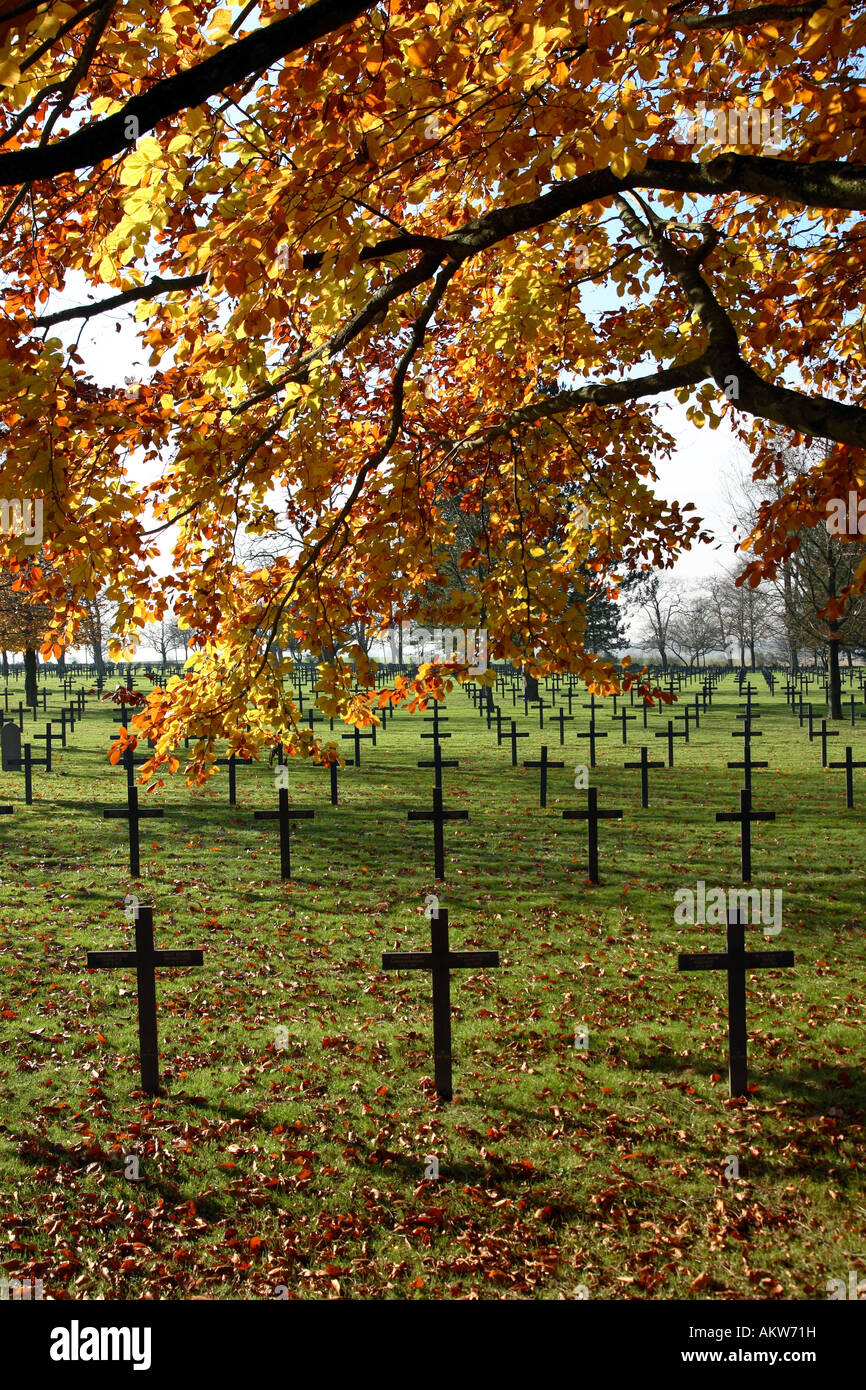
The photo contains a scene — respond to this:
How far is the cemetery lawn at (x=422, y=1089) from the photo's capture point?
13.9 ft

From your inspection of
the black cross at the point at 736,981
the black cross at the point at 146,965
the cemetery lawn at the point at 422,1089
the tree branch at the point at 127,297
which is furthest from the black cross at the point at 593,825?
the tree branch at the point at 127,297

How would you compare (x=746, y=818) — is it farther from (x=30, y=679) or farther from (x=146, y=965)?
(x=30, y=679)

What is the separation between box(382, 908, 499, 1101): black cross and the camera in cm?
579

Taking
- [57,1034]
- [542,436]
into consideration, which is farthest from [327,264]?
[57,1034]

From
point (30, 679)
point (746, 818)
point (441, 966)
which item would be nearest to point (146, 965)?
point (441, 966)

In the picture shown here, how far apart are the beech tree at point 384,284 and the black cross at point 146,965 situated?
4.55ft

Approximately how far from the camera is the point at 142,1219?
4.55 metres

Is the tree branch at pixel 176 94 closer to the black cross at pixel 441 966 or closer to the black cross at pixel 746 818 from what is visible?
the black cross at pixel 441 966

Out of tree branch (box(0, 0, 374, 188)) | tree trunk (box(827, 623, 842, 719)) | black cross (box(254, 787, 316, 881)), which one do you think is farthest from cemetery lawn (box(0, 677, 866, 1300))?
tree trunk (box(827, 623, 842, 719))

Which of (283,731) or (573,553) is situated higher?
(573,553)

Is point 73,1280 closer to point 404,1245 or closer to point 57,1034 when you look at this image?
point 404,1245

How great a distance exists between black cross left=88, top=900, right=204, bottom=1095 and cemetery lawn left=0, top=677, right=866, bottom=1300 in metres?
0.22

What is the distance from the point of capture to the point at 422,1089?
235 inches
